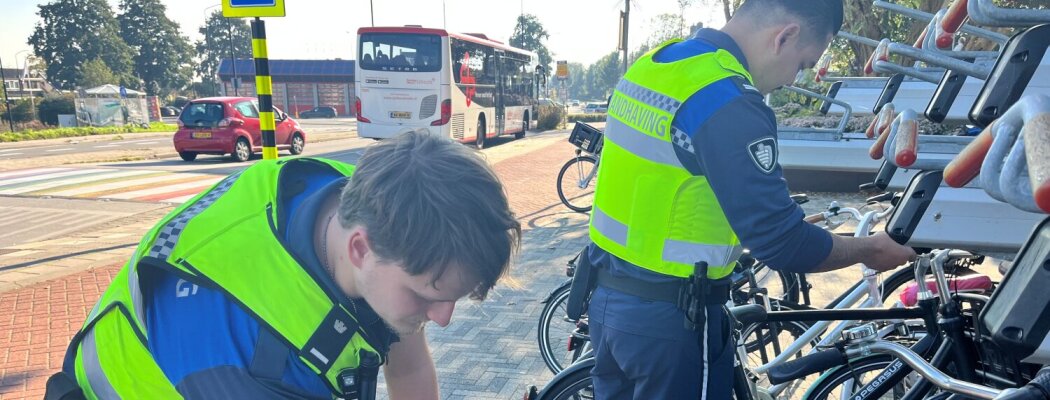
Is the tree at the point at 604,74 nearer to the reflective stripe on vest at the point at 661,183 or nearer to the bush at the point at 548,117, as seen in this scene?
the bush at the point at 548,117

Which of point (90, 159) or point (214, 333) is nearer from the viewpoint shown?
point (214, 333)

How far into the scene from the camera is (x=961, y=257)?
8.30ft

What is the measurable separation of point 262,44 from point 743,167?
180 inches

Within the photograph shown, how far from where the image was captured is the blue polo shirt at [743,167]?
5.09ft

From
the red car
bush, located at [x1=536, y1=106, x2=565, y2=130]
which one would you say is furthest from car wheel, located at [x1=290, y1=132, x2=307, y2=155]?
bush, located at [x1=536, y1=106, x2=565, y2=130]

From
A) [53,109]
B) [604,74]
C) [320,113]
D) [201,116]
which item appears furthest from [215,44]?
[201,116]

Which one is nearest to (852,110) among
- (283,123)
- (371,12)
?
(283,123)

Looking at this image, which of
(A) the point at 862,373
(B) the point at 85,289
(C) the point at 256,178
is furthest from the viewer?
(B) the point at 85,289

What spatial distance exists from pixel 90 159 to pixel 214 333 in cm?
1676

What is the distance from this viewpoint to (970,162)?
3.09 feet

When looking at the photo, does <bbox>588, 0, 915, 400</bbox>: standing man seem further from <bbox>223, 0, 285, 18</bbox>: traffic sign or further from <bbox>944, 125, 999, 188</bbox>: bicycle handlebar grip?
<bbox>223, 0, 285, 18</bbox>: traffic sign

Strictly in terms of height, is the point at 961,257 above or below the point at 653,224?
below

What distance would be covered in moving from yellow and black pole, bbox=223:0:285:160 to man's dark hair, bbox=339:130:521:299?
3881 millimetres

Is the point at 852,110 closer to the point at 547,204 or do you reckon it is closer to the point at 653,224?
the point at 547,204
